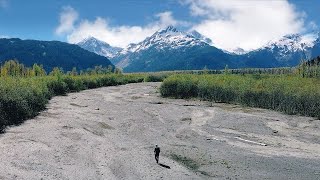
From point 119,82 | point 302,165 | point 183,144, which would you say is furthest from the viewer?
point 119,82

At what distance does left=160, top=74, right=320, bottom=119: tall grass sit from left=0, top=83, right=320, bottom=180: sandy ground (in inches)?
118

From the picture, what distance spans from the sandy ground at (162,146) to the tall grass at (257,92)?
9.84ft

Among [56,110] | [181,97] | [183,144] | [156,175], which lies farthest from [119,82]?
[156,175]

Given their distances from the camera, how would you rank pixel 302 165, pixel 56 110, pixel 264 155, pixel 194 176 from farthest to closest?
pixel 56 110
pixel 264 155
pixel 302 165
pixel 194 176

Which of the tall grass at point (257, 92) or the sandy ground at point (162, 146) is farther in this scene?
the tall grass at point (257, 92)

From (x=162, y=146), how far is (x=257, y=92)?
29.9m

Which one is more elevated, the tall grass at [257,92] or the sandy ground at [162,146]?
the tall grass at [257,92]

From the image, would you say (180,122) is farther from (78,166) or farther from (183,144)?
(78,166)

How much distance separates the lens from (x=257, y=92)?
6031 centimetres

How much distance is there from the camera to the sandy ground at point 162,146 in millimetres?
26328

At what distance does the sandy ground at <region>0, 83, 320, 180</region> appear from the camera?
2633 centimetres

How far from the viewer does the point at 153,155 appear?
30.4 metres

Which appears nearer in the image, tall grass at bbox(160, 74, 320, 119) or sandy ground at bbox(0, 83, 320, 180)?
sandy ground at bbox(0, 83, 320, 180)

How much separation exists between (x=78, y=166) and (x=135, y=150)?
20.0ft
